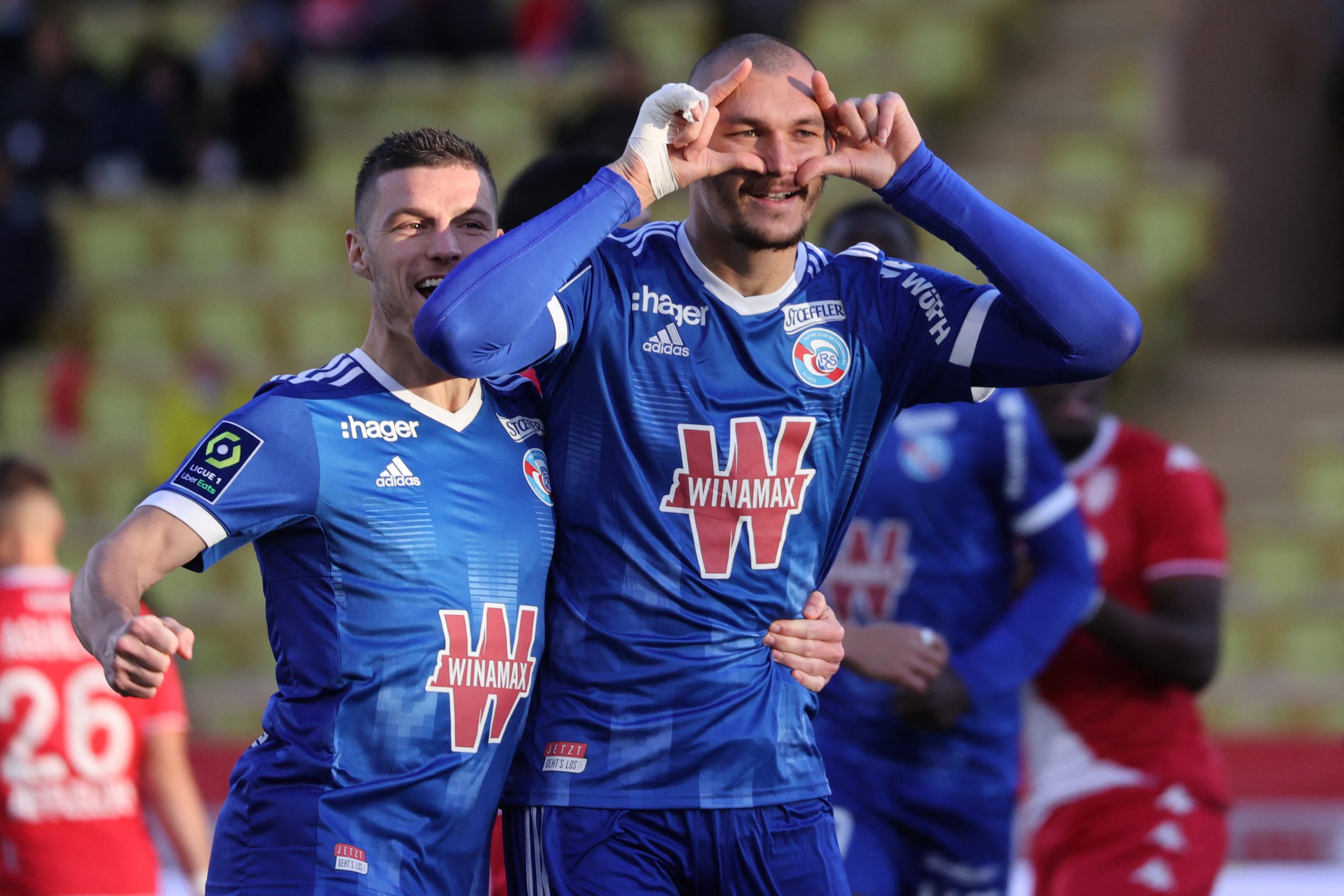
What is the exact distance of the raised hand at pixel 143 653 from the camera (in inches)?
108

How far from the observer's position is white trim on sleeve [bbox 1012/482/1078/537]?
4668 mm

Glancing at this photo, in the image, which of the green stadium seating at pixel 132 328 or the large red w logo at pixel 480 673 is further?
the green stadium seating at pixel 132 328

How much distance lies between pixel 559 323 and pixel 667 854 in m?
0.99

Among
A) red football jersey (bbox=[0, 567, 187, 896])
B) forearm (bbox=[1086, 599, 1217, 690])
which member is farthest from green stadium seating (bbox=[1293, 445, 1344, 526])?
red football jersey (bbox=[0, 567, 187, 896])

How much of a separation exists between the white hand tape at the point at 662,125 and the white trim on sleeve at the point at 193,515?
1005mm

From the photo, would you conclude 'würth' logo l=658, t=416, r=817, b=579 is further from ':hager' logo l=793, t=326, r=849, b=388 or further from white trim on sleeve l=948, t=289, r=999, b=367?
white trim on sleeve l=948, t=289, r=999, b=367

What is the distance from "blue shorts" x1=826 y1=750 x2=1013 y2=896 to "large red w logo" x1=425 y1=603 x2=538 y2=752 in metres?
1.73

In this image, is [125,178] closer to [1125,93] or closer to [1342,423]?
[1125,93]

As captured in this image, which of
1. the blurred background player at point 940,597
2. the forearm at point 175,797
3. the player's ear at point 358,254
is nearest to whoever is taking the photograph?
the player's ear at point 358,254

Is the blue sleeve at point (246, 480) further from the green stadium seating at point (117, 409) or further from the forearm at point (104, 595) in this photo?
the green stadium seating at point (117, 409)

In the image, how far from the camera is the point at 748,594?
3295 millimetres

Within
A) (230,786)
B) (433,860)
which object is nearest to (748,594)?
(433,860)

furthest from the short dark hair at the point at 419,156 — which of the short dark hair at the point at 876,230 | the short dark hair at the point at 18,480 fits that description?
the short dark hair at the point at 18,480

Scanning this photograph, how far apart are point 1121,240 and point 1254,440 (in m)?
1.61
